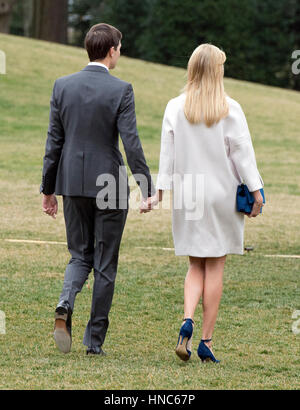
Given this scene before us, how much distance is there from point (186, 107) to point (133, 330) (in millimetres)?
1772

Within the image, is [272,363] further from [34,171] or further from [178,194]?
[34,171]

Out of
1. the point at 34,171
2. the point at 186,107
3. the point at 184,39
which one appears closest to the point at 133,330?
the point at 186,107

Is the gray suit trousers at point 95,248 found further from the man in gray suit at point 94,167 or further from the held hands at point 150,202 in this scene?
the held hands at point 150,202

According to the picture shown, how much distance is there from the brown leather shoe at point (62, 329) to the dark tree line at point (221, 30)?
42298 millimetres

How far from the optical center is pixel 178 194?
5.12 m

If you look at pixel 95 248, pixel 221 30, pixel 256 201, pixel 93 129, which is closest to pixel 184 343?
pixel 95 248

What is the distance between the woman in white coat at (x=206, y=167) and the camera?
501 cm

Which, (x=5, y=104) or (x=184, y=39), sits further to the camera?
(x=184, y=39)

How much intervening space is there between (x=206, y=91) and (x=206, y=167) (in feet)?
1.49

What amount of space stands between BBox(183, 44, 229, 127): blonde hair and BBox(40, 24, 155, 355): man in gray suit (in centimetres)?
36
